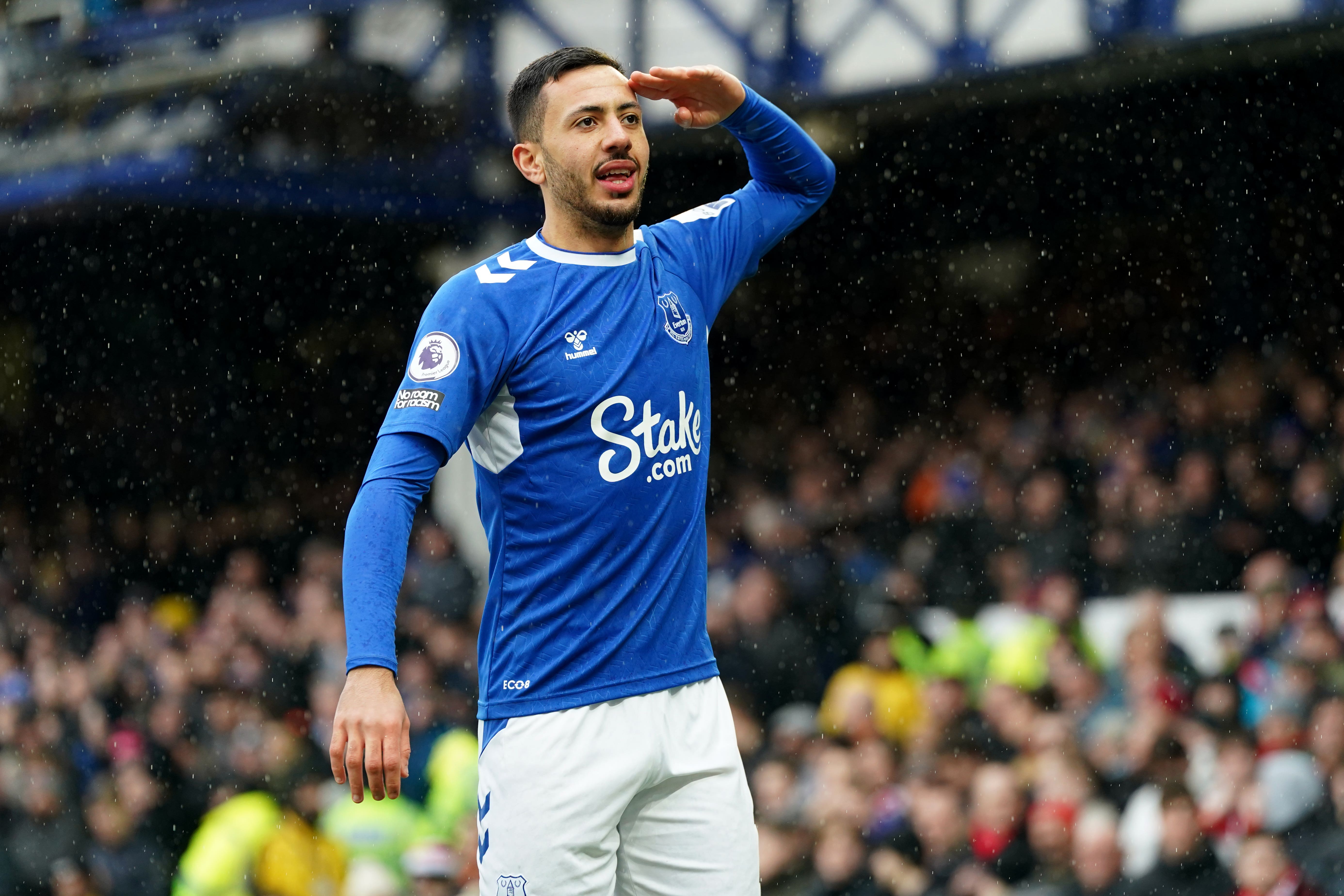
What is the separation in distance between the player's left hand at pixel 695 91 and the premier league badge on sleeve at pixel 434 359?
64 centimetres

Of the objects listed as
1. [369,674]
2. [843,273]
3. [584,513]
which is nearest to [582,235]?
[584,513]

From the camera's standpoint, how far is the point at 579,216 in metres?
2.90

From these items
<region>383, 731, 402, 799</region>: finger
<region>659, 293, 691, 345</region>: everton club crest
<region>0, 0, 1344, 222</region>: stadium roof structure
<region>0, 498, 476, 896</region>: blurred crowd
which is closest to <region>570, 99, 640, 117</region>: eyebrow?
<region>659, 293, 691, 345</region>: everton club crest

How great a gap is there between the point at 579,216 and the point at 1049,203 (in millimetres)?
7908

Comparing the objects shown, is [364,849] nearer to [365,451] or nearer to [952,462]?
[952,462]

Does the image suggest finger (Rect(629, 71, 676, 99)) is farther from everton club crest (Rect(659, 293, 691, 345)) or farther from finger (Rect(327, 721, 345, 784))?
finger (Rect(327, 721, 345, 784))

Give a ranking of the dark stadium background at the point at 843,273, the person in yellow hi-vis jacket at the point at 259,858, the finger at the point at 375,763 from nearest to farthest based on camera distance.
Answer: the finger at the point at 375,763, the person in yellow hi-vis jacket at the point at 259,858, the dark stadium background at the point at 843,273

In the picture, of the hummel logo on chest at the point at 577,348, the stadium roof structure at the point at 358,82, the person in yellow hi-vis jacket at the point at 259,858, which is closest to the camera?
the hummel logo on chest at the point at 577,348

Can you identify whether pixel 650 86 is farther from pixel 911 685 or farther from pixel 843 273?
pixel 843 273

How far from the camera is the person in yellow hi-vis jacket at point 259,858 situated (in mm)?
7203

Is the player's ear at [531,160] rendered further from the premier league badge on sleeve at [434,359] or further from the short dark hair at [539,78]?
the premier league badge on sleeve at [434,359]

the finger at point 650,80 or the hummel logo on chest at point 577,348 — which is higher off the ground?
the finger at point 650,80

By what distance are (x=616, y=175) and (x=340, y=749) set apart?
113 centimetres

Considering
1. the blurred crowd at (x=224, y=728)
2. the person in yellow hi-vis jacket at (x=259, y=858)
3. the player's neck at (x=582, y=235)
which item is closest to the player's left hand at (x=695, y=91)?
the player's neck at (x=582, y=235)
